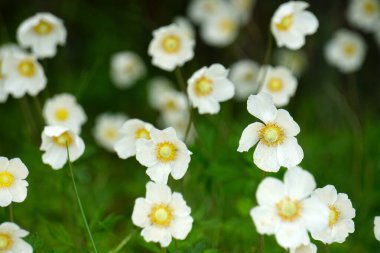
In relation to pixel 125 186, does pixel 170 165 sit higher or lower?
higher

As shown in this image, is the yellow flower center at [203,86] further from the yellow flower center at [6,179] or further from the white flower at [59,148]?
the yellow flower center at [6,179]

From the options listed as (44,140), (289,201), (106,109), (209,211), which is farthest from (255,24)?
(289,201)

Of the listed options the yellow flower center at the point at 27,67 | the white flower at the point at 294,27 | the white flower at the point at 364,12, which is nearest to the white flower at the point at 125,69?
the yellow flower center at the point at 27,67

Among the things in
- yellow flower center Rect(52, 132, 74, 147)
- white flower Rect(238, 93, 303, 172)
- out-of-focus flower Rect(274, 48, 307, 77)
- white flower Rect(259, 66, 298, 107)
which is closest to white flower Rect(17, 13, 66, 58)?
yellow flower center Rect(52, 132, 74, 147)

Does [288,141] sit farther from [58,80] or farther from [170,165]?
[58,80]

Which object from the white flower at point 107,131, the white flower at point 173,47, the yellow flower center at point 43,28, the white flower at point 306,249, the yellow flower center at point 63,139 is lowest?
the white flower at point 107,131

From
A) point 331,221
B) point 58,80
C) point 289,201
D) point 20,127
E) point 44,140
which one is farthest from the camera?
point 58,80
